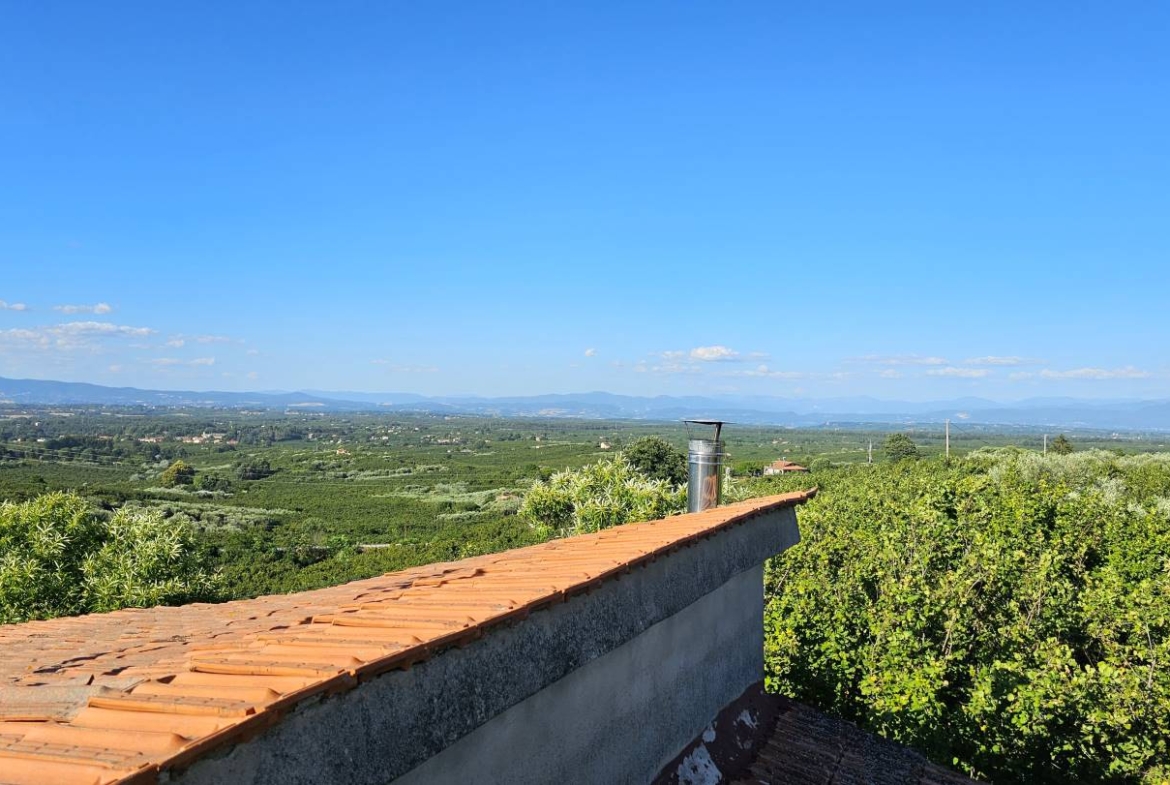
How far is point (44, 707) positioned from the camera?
207 cm

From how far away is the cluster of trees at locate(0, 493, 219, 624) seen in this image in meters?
16.1

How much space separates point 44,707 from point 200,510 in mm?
58849

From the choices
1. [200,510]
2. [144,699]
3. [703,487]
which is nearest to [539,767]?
[144,699]

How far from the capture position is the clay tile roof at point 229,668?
138 cm

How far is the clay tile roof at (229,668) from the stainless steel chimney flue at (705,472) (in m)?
2.22

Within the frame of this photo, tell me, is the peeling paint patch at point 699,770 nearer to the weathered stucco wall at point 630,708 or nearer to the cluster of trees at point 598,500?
the weathered stucco wall at point 630,708

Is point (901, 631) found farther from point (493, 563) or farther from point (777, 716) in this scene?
point (493, 563)

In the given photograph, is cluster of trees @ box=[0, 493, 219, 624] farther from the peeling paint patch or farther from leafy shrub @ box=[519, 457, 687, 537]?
the peeling paint patch

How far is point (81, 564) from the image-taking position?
17625mm

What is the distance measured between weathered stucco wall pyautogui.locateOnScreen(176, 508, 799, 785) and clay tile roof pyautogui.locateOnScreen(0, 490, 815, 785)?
8cm

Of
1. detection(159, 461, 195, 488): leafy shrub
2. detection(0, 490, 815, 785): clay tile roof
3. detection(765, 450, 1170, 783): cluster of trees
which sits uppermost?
detection(0, 490, 815, 785): clay tile roof

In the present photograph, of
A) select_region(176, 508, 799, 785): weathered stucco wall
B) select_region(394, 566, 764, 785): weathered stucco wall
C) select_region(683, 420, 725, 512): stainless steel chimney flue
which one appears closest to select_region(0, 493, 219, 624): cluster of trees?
select_region(683, 420, 725, 512): stainless steel chimney flue

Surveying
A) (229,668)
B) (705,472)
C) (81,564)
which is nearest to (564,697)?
(229,668)

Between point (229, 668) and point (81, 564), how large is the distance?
19.8 metres
